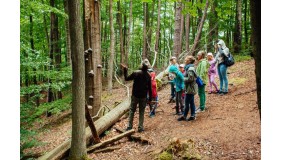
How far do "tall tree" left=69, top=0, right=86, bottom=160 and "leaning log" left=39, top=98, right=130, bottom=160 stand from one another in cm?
63

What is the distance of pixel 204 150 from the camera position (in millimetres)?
5984

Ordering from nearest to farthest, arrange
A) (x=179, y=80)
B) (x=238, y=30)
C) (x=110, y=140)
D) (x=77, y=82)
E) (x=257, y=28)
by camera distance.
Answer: (x=257, y=28)
(x=77, y=82)
(x=110, y=140)
(x=179, y=80)
(x=238, y=30)

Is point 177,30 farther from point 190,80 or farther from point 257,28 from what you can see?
point 257,28

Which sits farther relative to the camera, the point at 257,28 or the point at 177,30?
the point at 177,30

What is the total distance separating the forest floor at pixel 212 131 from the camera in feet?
19.4

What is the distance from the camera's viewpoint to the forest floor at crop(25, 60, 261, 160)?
5.91 meters

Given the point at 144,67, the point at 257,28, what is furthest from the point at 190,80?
the point at 257,28

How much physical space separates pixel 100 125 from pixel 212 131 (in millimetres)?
3463

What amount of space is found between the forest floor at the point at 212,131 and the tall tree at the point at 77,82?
32.5 inches

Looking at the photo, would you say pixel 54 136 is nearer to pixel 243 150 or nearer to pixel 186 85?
pixel 186 85

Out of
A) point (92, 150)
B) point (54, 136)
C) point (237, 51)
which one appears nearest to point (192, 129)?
point (92, 150)

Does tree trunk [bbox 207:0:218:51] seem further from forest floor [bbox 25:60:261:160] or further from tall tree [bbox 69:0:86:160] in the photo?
tall tree [bbox 69:0:86:160]

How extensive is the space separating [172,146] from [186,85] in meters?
2.31

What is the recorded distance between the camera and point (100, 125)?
27.0ft
